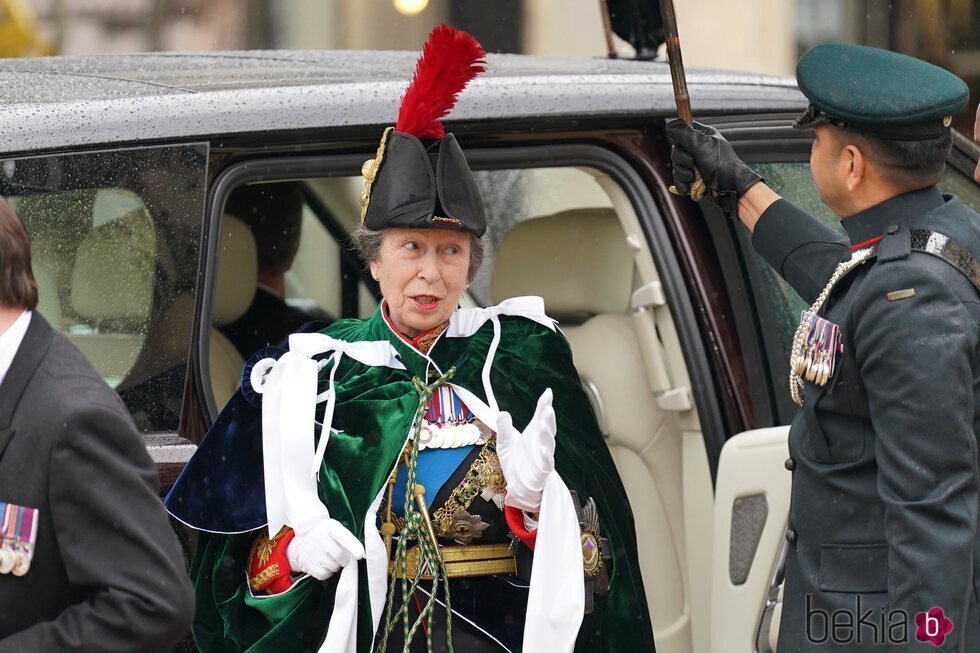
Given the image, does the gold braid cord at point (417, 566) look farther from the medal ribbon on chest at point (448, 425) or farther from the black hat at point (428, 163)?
the black hat at point (428, 163)

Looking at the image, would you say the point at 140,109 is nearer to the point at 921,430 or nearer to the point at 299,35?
the point at 921,430

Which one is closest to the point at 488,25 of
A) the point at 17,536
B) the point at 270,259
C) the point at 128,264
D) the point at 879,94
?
the point at 270,259

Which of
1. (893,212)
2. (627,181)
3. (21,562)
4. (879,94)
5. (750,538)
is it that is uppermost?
(879,94)

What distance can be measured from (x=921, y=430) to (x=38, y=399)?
52.3 inches

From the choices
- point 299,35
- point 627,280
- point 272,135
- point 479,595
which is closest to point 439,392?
point 479,595

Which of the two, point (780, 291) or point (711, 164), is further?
point (780, 291)

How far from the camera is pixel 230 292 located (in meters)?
4.09

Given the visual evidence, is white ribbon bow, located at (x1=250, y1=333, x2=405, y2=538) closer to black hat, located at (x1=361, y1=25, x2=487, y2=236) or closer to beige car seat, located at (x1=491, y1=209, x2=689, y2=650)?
black hat, located at (x1=361, y1=25, x2=487, y2=236)

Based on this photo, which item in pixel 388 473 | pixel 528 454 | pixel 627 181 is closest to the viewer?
pixel 528 454

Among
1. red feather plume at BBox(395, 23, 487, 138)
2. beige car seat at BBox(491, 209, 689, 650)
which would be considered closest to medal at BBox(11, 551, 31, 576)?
red feather plume at BBox(395, 23, 487, 138)

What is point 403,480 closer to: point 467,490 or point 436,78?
point 467,490

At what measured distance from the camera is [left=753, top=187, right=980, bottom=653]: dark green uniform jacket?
2484 millimetres

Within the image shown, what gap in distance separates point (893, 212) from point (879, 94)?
20 centimetres

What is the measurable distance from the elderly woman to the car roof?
384 millimetres
